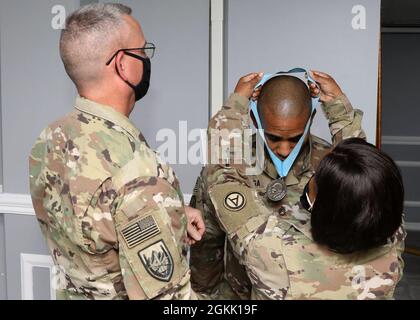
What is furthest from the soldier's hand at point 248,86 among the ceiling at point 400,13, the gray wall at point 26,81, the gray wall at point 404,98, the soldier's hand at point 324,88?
the gray wall at point 404,98

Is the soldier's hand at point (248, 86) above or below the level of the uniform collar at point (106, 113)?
above

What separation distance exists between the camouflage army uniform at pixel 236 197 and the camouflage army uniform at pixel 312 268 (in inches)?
3.0

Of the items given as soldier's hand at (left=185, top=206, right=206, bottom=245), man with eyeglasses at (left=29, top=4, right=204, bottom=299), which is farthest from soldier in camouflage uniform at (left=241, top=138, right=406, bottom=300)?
man with eyeglasses at (left=29, top=4, right=204, bottom=299)

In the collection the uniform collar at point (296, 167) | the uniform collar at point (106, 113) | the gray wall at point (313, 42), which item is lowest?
the uniform collar at point (296, 167)

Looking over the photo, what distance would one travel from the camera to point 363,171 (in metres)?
1.08

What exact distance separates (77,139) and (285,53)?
1187 mm

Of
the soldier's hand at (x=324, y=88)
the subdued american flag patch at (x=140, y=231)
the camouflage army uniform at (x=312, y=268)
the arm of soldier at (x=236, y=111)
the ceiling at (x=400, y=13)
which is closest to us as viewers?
the subdued american flag patch at (x=140, y=231)

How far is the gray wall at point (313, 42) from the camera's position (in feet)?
6.35

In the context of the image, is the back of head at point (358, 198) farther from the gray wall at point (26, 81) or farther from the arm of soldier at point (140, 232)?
the gray wall at point (26, 81)

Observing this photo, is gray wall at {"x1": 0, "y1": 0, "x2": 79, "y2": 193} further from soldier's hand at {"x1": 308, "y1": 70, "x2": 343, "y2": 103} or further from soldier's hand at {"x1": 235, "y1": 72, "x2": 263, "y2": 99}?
soldier's hand at {"x1": 308, "y1": 70, "x2": 343, "y2": 103}

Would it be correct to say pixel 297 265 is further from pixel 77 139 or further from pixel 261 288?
pixel 77 139

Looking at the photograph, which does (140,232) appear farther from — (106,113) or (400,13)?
(400,13)
